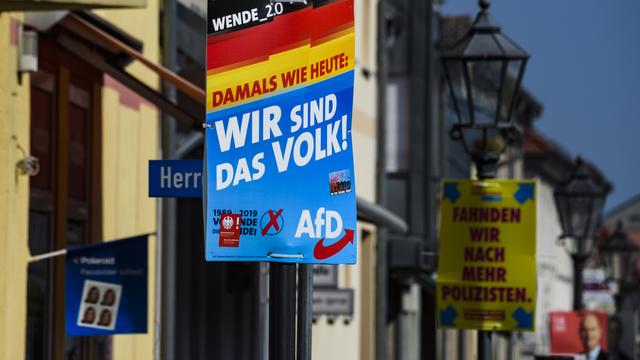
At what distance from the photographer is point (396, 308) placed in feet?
110

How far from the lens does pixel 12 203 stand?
38.6 ft

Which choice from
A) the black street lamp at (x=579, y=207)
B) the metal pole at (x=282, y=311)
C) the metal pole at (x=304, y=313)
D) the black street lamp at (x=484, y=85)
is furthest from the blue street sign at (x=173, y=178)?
the black street lamp at (x=579, y=207)

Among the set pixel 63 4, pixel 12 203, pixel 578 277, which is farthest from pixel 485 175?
pixel 578 277

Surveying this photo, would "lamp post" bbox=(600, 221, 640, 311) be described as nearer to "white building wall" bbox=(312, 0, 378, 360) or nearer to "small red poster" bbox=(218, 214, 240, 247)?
"white building wall" bbox=(312, 0, 378, 360)

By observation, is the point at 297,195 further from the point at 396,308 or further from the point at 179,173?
the point at 396,308

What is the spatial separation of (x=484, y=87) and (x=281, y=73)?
7.09 metres

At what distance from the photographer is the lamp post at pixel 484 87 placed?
14.1m

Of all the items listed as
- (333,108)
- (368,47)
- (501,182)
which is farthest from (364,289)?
(333,108)

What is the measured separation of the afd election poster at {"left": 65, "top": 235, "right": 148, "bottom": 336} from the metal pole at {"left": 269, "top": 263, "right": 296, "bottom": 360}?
5.41 m

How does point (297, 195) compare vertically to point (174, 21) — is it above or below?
below

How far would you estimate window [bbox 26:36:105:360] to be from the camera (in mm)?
13508

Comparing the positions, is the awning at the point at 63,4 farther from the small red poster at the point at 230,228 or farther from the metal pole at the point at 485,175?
the metal pole at the point at 485,175

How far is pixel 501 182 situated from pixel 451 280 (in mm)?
885

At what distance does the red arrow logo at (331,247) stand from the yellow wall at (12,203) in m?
4.57
